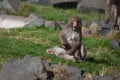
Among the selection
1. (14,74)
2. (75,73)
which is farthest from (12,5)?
(14,74)

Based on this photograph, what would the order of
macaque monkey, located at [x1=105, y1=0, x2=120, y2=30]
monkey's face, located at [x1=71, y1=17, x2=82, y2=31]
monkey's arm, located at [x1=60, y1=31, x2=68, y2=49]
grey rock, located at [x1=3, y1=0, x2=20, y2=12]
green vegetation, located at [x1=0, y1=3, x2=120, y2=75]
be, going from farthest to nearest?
1. grey rock, located at [x1=3, y1=0, x2=20, y2=12]
2. macaque monkey, located at [x1=105, y1=0, x2=120, y2=30]
3. monkey's arm, located at [x1=60, y1=31, x2=68, y2=49]
4. monkey's face, located at [x1=71, y1=17, x2=82, y2=31]
5. green vegetation, located at [x1=0, y1=3, x2=120, y2=75]

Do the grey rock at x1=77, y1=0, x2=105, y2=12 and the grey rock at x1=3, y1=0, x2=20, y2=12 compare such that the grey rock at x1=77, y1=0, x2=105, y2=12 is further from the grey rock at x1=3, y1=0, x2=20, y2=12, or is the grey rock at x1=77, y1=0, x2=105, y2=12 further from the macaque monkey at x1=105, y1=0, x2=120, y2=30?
the macaque monkey at x1=105, y1=0, x2=120, y2=30

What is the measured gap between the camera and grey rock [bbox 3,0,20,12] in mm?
25391

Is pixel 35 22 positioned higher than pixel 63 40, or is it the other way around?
pixel 63 40

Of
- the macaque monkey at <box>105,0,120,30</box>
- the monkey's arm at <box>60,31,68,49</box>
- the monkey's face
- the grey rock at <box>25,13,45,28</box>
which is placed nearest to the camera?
the monkey's face

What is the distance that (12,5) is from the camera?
25562 millimetres

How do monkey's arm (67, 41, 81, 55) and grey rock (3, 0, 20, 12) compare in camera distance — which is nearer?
monkey's arm (67, 41, 81, 55)

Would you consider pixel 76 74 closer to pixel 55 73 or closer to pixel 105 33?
pixel 55 73

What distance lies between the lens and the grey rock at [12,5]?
25391mm

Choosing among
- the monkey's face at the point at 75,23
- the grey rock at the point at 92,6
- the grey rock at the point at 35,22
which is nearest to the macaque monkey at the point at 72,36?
the monkey's face at the point at 75,23

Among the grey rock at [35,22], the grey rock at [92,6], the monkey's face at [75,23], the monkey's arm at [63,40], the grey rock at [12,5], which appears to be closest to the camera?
the monkey's face at [75,23]

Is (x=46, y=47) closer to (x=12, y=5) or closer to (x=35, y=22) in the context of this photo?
(x=35, y=22)

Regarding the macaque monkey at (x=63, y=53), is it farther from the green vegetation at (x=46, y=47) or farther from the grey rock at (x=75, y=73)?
the grey rock at (x=75, y=73)

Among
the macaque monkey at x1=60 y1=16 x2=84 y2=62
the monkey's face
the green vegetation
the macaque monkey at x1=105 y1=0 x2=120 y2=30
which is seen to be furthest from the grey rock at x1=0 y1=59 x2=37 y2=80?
the macaque monkey at x1=105 y1=0 x2=120 y2=30
